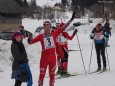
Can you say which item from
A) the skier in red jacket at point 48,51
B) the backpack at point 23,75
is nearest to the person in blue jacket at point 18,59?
the backpack at point 23,75

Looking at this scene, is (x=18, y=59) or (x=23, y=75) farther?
(x=23, y=75)

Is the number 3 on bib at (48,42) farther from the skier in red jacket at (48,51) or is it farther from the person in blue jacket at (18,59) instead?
the person in blue jacket at (18,59)

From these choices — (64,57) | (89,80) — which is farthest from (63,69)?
(89,80)

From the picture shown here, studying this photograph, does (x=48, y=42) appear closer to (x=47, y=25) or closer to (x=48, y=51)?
(x=48, y=51)

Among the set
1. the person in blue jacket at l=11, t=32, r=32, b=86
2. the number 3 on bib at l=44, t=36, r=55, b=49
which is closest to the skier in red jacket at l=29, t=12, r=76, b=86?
the number 3 on bib at l=44, t=36, r=55, b=49

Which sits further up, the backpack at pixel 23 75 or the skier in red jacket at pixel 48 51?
the skier in red jacket at pixel 48 51

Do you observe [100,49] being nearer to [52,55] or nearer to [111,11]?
[52,55]

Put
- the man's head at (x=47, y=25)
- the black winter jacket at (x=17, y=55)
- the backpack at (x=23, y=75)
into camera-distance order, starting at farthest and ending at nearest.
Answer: the man's head at (x=47, y=25) → the backpack at (x=23, y=75) → the black winter jacket at (x=17, y=55)

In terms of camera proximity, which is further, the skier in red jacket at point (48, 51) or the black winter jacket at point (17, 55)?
the skier in red jacket at point (48, 51)

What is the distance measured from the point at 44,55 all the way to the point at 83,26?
53.4 m

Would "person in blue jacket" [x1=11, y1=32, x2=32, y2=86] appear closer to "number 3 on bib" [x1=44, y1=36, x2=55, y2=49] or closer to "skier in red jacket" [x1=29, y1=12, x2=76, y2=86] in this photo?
"skier in red jacket" [x1=29, y1=12, x2=76, y2=86]

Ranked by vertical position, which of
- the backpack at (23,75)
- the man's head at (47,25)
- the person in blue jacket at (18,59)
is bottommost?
the backpack at (23,75)

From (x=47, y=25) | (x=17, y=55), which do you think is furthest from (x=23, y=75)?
(x=47, y=25)

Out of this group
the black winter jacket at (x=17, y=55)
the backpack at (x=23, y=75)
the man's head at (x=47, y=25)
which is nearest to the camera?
the black winter jacket at (x=17, y=55)
